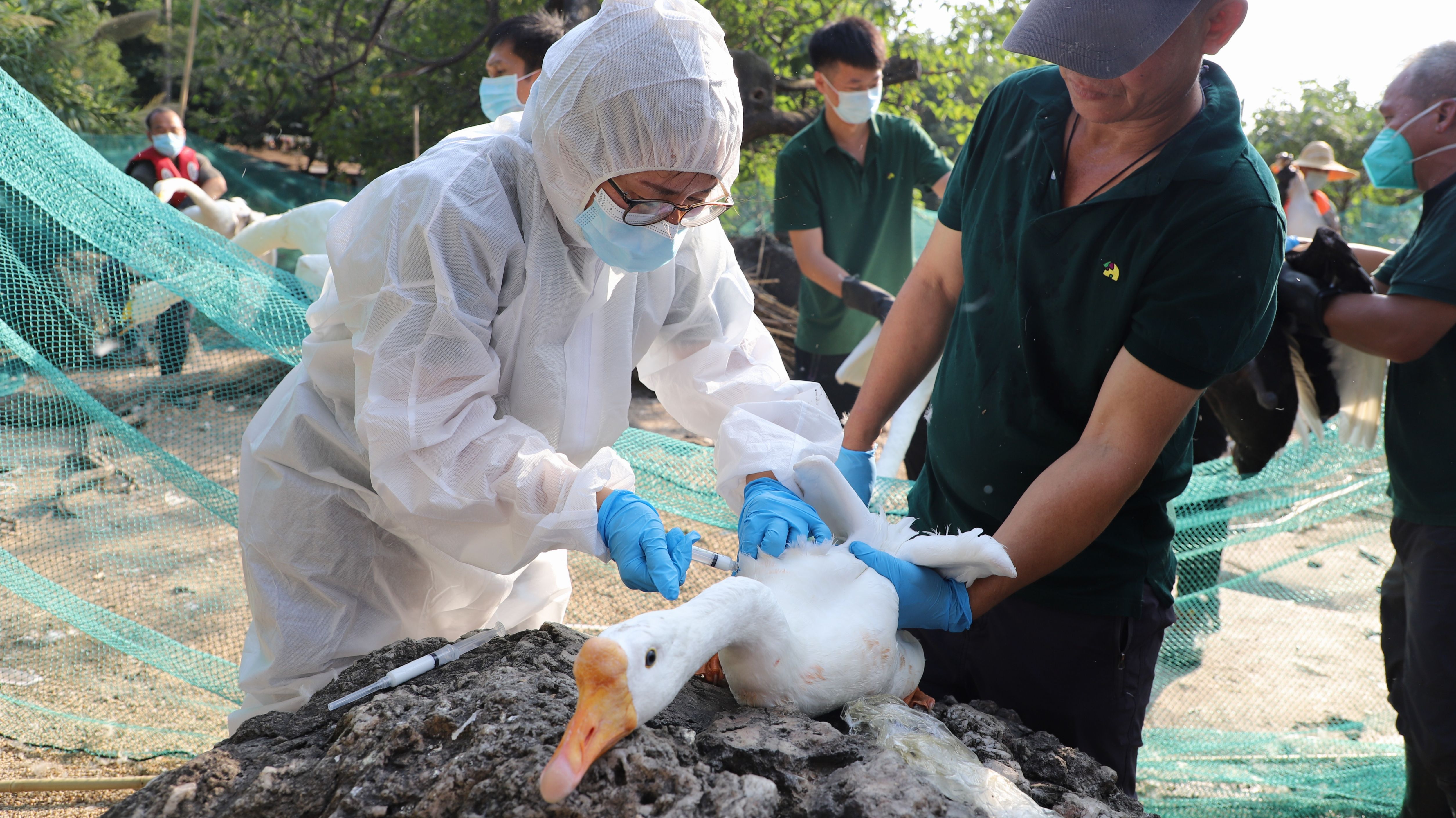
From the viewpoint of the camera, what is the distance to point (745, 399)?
1.93m

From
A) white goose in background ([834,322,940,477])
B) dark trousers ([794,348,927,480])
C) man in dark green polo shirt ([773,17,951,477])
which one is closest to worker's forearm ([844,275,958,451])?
white goose in background ([834,322,940,477])

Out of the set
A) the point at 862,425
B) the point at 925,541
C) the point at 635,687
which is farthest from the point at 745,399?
the point at 635,687

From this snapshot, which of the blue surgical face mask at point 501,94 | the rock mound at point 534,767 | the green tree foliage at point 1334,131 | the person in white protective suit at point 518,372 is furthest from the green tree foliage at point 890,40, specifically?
the green tree foliage at point 1334,131

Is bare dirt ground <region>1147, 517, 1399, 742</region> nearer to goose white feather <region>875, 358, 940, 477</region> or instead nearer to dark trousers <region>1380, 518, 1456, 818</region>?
dark trousers <region>1380, 518, 1456, 818</region>

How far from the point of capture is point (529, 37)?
12.6 ft

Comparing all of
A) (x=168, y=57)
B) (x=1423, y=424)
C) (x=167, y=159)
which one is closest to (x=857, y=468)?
(x=1423, y=424)

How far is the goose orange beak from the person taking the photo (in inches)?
41.1

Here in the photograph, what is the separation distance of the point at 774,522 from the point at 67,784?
2010mm

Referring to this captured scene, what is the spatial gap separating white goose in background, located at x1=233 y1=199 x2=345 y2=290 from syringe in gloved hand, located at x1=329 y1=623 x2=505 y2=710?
2.49 metres

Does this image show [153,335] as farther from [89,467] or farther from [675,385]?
[675,385]

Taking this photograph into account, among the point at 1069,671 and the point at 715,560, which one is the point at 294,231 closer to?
the point at 715,560

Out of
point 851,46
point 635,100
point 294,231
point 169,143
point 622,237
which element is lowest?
point 169,143

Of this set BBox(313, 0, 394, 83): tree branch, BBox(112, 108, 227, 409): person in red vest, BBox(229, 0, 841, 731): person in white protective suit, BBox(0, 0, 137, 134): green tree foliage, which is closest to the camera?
BBox(229, 0, 841, 731): person in white protective suit

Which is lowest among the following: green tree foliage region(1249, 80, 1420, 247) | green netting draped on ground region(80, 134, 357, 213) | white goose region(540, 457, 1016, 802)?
green tree foliage region(1249, 80, 1420, 247)
